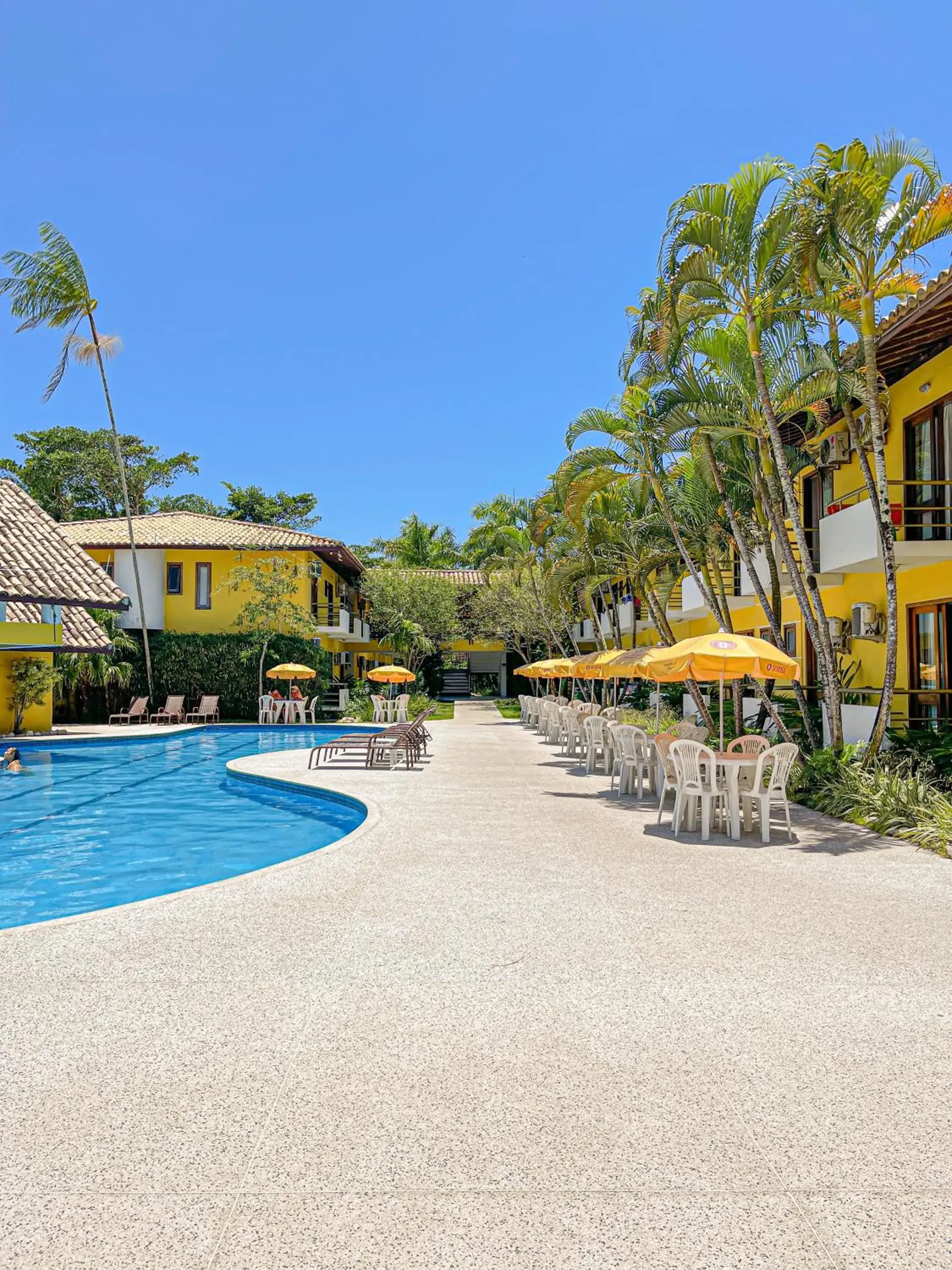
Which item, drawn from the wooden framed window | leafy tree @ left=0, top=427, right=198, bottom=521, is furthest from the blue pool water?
leafy tree @ left=0, top=427, right=198, bottom=521

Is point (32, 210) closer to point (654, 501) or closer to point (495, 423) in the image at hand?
point (495, 423)

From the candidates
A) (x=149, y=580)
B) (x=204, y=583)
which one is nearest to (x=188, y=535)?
(x=204, y=583)

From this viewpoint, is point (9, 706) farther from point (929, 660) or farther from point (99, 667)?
point (929, 660)

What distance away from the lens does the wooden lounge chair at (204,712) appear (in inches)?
1213

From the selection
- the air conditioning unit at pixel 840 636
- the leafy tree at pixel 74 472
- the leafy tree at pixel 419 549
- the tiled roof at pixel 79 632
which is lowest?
the air conditioning unit at pixel 840 636

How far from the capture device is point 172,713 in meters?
30.2

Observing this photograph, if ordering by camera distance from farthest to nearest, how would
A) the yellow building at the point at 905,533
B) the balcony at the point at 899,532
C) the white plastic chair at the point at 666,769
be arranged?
1. the yellow building at the point at 905,533
2. the balcony at the point at 899,532
3. the white plastic chair at the point at 666,769

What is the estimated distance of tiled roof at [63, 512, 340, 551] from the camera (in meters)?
33.2

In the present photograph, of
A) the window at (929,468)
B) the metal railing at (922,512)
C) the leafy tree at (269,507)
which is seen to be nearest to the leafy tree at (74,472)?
the leafy tree at (269,507)

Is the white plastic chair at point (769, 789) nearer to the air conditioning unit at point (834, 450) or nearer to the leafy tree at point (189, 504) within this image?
the air conditioning unit at point (834, 450)

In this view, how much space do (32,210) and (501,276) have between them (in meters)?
15.3

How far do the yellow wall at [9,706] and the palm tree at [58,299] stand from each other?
4541 millimetres

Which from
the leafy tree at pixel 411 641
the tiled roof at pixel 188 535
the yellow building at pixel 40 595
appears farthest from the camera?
the leafy tree at pixel 411 641

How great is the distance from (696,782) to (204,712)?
78.2ft
